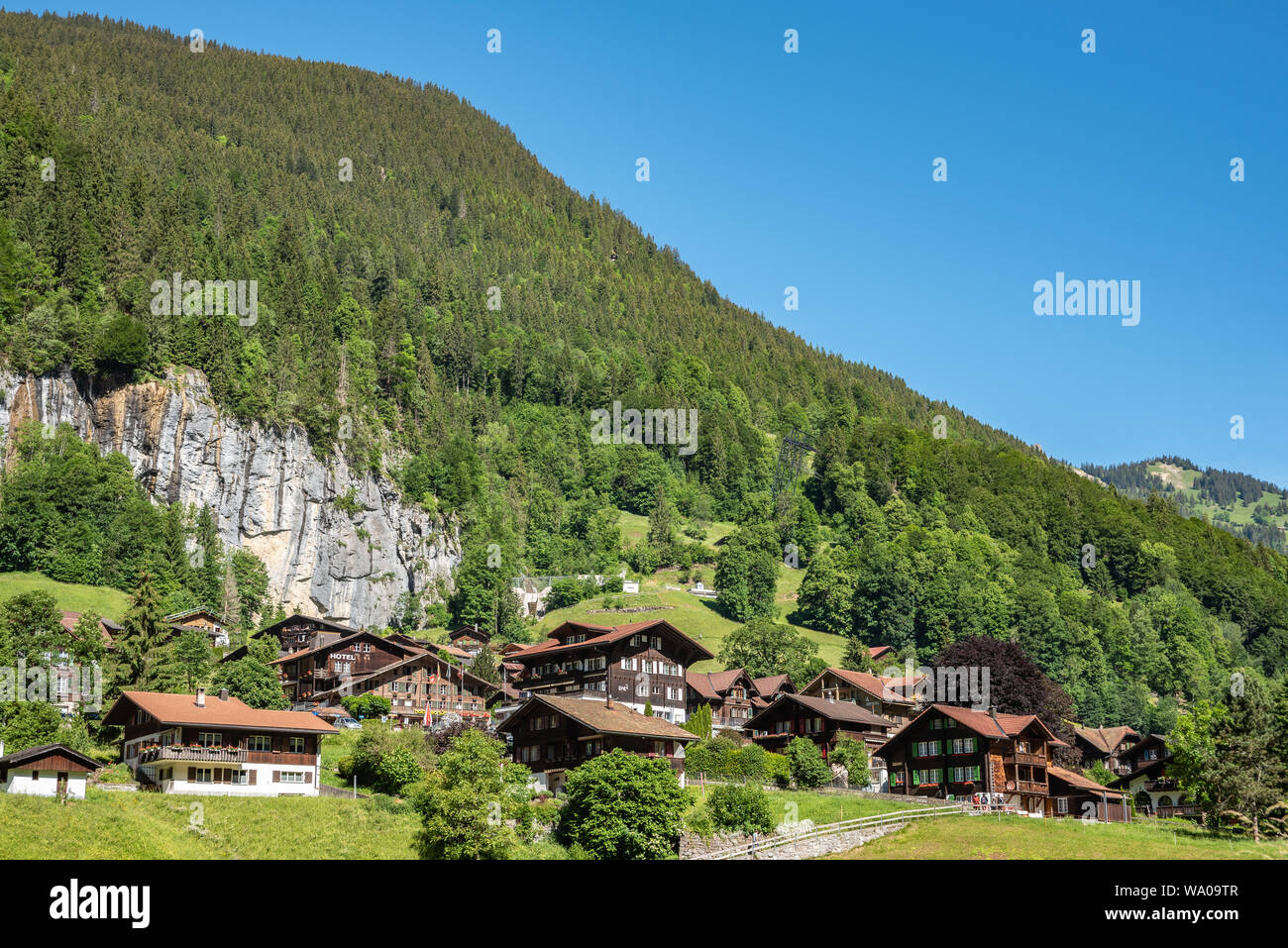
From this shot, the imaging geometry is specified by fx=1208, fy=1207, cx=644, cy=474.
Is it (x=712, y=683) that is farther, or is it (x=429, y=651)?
(x=429, y=651)

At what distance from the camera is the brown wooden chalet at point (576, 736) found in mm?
71500

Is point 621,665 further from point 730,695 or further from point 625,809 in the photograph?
point 625,809

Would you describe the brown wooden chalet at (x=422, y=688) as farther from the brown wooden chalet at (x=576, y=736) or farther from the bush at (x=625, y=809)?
the bush at (x=625, y=809)

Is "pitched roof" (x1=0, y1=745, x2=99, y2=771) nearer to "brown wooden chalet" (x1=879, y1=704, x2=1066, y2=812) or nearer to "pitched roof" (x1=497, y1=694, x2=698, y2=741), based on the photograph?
"pitched roof" (x1=497, y1=694, x2=698, y2=741)

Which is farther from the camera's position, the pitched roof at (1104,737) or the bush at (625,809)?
the pitched roof at (1104,737)

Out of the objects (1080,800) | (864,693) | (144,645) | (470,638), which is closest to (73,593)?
(144,645)

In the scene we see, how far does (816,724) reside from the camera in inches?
3563

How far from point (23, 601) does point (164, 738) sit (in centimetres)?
2956

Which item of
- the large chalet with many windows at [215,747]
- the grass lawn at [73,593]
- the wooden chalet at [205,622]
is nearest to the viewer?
the large chalet with many windows at [215,747]

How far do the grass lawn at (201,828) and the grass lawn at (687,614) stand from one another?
263ft

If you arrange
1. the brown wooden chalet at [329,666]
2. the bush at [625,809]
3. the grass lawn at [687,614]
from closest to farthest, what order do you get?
the bush at [625,809], the brown wooden chalet at [329,666], the grass lawn at [687,614]

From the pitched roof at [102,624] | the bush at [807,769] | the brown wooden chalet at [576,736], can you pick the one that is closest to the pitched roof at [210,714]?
the brown wooden chalet at [576,736]

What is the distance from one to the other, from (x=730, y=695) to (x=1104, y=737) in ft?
123
